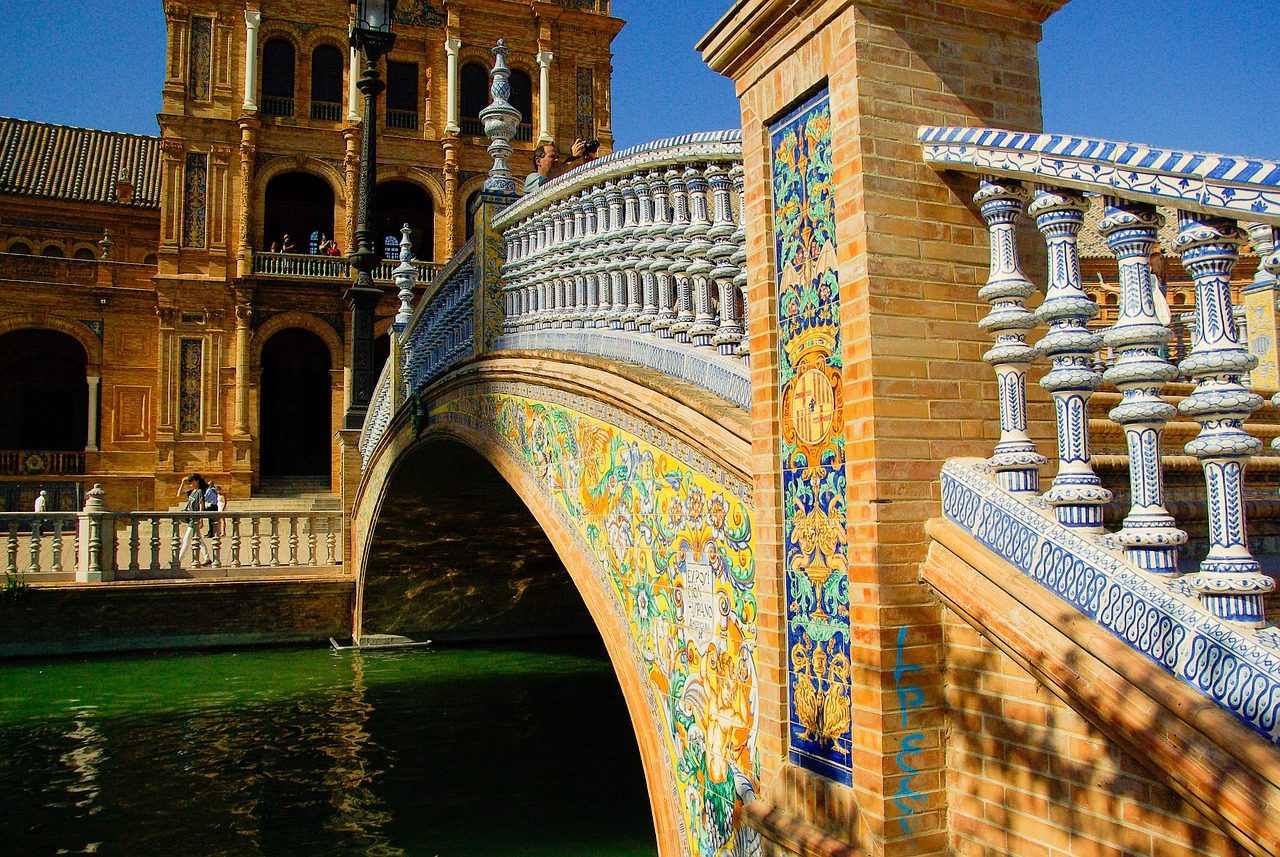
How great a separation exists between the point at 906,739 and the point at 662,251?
287cm

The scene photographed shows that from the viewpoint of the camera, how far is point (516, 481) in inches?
266

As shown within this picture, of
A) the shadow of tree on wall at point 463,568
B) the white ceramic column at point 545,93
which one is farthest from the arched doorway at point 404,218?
the shadow of tree on wall at point 463,568

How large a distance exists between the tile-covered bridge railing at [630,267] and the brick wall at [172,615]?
8.54 metres

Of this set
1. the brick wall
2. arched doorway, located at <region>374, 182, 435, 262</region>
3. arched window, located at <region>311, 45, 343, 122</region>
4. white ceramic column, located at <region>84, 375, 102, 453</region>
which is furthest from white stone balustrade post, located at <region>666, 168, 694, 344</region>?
arched window, located at <region>311, 45, 343, 122</region>

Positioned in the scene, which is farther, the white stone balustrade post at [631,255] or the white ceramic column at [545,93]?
the white ceramic column at [545,93]

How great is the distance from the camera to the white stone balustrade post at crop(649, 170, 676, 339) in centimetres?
479

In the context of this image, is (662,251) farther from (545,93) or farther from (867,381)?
(545,93)

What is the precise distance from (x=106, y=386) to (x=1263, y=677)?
3127 cm

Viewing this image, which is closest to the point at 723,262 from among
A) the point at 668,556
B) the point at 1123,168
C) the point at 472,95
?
the point at 668,556

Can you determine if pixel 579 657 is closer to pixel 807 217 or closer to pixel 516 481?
pixel 516 481

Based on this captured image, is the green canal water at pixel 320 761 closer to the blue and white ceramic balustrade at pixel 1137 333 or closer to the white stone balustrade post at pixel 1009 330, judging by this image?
the white stone balustrade post at pixel 1009 330

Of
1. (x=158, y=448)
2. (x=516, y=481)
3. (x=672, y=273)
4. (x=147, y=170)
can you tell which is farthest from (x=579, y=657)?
(x=147, y=170)

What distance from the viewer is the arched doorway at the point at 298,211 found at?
3116cm

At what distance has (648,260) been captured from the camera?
501cm
